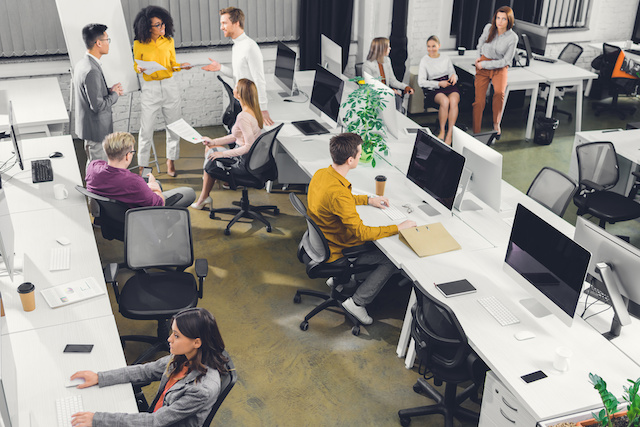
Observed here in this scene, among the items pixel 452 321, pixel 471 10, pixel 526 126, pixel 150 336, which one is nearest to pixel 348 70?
pixel 471 10

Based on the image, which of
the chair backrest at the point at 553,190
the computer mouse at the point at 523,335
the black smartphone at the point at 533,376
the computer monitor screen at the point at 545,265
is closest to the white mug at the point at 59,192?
the computer monitor screen at the point at 545,265

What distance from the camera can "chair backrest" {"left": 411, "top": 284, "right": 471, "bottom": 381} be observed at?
335cm

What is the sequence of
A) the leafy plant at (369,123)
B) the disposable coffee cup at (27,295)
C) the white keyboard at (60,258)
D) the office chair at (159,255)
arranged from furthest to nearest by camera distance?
1. the leafy plant at (369,123)
2. the office chair at (159,255)
3. the white keyboard at (60,258)
4. the disposable coffee cup at (27,295)

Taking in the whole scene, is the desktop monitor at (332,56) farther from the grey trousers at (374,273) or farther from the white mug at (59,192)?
the white mug at (59,192)

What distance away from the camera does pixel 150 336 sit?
169 inches

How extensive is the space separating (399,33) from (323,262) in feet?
16.0

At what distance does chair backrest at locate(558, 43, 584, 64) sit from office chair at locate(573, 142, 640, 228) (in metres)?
3.70

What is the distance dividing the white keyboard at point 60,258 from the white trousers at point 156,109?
2.62 metres

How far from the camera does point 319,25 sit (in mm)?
8039

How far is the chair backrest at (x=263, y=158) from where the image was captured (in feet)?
17.4

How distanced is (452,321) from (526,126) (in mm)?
5665

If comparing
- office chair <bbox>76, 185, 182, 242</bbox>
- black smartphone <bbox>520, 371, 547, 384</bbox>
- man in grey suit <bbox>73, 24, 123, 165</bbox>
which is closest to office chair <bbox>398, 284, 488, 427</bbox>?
black smartphone <bbox>520, 371, 547, 384</bbox>

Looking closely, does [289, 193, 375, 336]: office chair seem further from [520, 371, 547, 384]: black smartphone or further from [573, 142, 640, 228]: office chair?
[573, 142, 640, 228]: office chair

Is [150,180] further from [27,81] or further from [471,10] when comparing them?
[471,10]
